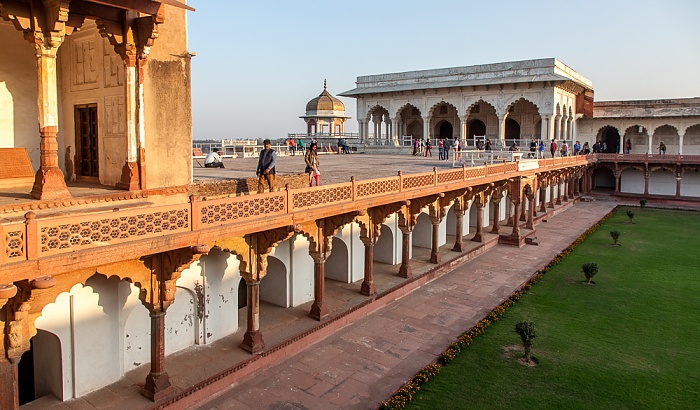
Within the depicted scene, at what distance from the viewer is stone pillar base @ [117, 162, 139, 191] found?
342 inches

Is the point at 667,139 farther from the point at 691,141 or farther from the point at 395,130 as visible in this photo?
the point at 395,130

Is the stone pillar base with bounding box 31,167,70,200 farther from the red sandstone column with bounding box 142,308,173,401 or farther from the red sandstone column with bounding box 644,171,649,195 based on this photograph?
the red sandstone column with bounding box 644,171,649,195

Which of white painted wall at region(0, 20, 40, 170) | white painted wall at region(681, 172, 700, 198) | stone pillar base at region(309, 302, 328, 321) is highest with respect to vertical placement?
white painted wall at region(0, 20, 40, 170)

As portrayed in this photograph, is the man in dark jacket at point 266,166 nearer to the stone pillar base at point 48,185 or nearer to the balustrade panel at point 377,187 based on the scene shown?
the balustrade panel at point 377,187

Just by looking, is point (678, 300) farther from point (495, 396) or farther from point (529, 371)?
point (495, 396)

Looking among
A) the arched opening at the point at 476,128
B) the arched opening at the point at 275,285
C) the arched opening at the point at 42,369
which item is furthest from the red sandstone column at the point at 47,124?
the arched opening at the point at 476,128

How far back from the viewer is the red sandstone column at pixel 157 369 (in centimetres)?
726

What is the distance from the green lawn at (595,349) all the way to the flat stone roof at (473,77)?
57.2 feet

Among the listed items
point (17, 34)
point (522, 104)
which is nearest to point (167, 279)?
point (17, 34)

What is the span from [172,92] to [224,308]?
4029 mm

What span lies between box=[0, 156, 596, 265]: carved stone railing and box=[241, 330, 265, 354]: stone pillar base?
7.42ft

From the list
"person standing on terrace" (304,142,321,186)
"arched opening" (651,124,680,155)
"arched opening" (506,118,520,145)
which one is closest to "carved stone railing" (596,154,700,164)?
"arched opening" (651,124,680,155)

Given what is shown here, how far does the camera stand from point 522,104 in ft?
118

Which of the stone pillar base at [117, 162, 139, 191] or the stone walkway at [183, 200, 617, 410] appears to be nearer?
the stone walkway at [183, 200, 617, 410]
